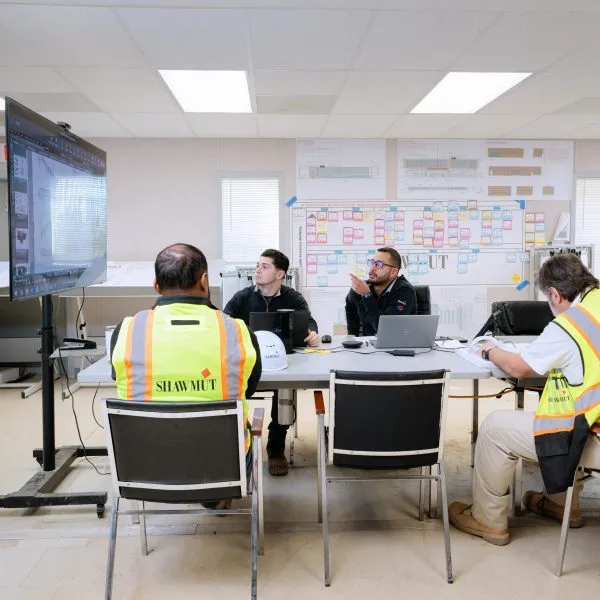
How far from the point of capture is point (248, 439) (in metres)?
1.97

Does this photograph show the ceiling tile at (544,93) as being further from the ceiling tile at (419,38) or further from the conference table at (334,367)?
the conference table at (334,367)

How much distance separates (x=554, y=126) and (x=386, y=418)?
4.38 meters

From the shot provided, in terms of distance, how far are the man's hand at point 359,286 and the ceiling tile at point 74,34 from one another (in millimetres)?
1969

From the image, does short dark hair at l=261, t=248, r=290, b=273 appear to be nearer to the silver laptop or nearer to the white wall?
the silver laptop

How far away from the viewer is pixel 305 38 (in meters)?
3.07

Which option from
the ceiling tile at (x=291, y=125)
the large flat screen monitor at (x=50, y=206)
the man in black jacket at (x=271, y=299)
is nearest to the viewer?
the large flat screen monitor at (x=50, y=206)

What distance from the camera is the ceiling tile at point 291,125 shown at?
4.73 m

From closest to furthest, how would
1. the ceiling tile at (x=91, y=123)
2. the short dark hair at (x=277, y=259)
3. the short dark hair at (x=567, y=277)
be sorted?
1. the short dark hair at (x=567, y=277)
2. the short dark hair at (x=277, y=259)
3. the ceiling tile at (x=91, y=123)

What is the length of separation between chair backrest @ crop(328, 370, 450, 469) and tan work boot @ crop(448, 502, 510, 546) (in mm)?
528

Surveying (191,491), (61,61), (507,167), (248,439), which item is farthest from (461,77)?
(191,491)

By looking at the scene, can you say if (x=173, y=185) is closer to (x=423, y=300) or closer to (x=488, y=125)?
(x=423, y=300)

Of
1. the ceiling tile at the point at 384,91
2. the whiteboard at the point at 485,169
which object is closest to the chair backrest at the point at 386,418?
the ceiling tile at the point at 384,91

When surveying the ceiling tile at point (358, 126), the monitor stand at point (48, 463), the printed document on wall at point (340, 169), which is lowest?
the monitor stand at point (48, 463)

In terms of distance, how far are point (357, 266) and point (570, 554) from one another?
3832mm
